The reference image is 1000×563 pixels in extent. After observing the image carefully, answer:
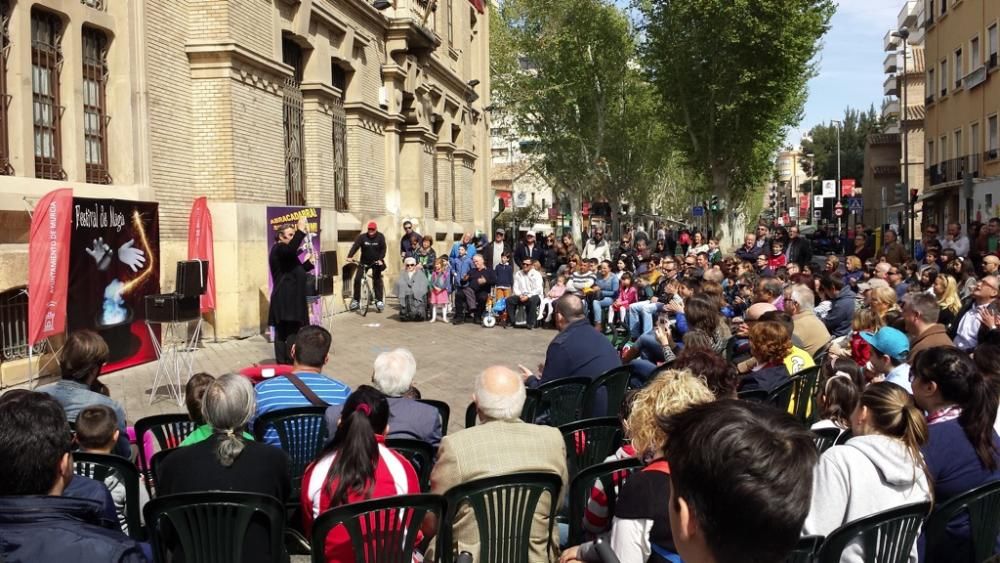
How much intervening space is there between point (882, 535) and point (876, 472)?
37 centimetres

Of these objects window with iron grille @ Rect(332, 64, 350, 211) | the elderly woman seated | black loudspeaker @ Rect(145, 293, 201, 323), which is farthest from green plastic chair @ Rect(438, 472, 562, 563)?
window with iron grille @ Rect(332, 64, 350, 211)

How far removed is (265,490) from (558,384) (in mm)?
3046

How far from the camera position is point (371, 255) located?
62.5ft

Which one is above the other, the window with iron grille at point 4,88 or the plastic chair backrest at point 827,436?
the window with iron grille at point 4,88

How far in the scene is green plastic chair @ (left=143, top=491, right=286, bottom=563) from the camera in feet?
11.9

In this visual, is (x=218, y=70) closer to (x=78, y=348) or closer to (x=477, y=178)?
(x=78, y=348)

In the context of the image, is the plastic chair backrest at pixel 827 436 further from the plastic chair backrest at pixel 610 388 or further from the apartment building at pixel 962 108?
the apartment building at pixel 962 108

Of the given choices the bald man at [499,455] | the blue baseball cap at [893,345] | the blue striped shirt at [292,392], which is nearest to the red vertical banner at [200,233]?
the blue striped shirt at [292,392]

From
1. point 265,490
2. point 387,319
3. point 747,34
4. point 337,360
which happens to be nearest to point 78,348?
point 265,490

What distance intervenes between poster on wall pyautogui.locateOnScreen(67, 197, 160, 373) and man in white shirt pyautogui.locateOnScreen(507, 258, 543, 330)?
732cm

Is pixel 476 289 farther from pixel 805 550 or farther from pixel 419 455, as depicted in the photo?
pixel 805 550

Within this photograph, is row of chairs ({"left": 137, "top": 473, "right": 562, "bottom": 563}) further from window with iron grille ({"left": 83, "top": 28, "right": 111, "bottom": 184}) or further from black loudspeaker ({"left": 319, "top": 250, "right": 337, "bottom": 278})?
black loudspeaker ({"left": 319, "top": 250, "right": 337, "bottom": 278})

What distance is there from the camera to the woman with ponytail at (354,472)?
3938 millimetres

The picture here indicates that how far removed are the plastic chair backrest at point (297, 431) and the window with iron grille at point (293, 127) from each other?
12.8 metres
